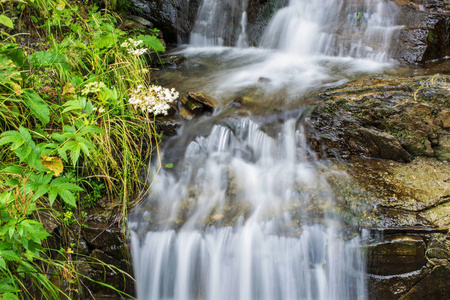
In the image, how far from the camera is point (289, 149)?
11.9ft

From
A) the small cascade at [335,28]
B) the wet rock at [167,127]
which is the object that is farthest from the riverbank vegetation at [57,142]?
the small cascade at [335,28]

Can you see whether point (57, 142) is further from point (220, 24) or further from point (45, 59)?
point (220, 24)

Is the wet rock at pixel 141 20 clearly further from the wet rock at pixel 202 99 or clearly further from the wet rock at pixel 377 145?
the wet rock at pixel 377 145

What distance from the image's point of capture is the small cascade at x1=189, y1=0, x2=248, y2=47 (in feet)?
21.8

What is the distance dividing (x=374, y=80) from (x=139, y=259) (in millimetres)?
3405

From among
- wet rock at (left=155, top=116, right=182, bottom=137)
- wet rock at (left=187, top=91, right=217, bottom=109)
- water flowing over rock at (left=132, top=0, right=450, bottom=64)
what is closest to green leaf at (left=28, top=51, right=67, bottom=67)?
wet rock at (left=155, top=116, right=182, bottom=137)

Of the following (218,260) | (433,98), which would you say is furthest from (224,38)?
(218,260)

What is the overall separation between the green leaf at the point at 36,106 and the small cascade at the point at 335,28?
4462 millimetres

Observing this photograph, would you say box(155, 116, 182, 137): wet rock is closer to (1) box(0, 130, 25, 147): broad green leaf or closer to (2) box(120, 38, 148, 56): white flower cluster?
(2) box(120, 38, 148, 56): white flower cluster

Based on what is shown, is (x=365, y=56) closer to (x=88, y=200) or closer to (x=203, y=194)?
(x=203, y=194)

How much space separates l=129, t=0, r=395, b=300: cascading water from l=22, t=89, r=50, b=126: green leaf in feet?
3.82

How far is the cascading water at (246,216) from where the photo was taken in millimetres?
2770

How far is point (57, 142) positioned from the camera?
9.66 feet

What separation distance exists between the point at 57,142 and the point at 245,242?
1976mm
